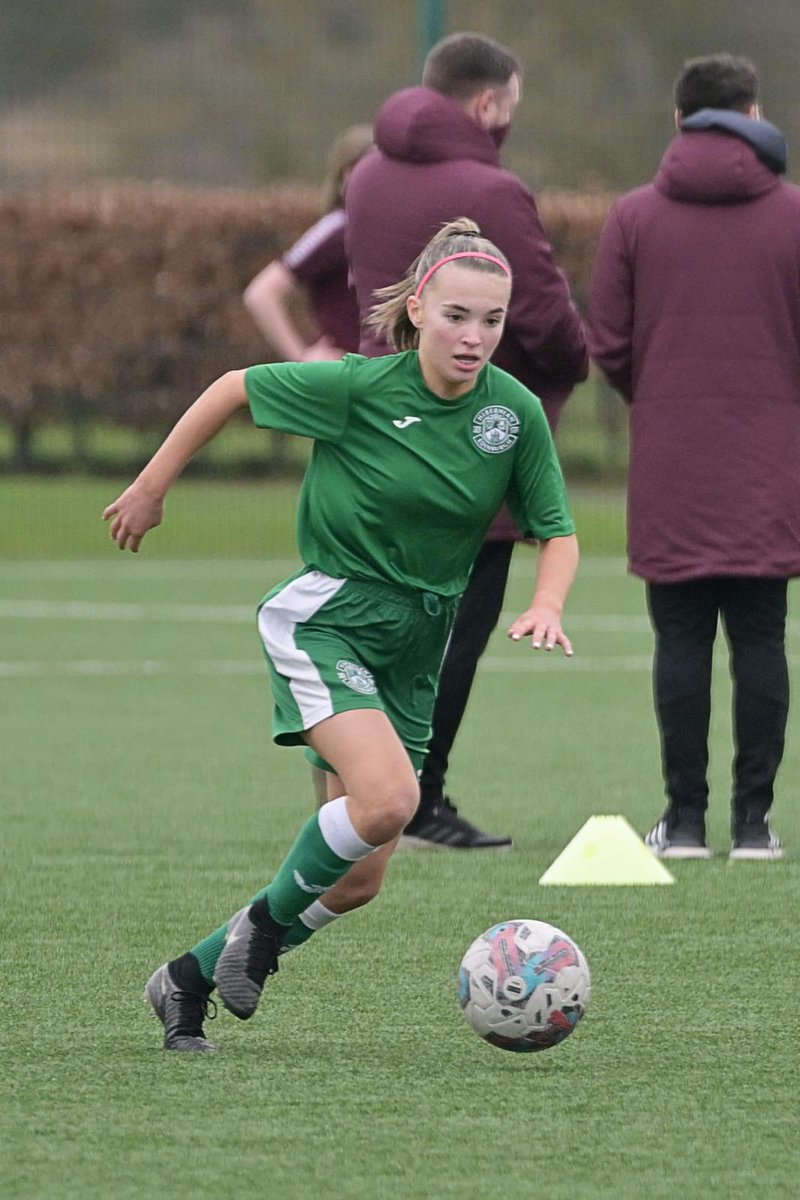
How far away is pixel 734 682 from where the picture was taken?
23.1ft

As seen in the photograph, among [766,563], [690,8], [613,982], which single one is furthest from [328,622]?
[690,8]

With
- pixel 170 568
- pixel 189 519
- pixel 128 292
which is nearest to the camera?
pixel 170 568

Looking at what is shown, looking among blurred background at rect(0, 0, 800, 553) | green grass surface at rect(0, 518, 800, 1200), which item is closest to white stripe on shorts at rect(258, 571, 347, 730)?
green grass surface at rect(0, 518, 800, 1200)

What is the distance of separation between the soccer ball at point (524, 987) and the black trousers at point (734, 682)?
2.27 metres

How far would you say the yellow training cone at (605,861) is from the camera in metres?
6.58

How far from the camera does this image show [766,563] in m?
6.84

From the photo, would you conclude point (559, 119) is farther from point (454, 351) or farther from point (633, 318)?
point (454, 351)

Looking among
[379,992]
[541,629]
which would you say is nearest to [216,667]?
[379,992]

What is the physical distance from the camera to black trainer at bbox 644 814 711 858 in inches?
277

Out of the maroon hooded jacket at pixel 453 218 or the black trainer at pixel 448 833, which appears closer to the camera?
the maroon hooded jacket at pixel 453 218

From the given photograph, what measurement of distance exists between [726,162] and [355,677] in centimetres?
264

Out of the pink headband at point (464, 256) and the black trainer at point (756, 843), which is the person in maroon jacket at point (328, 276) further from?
the pink headband at point (464, 256)

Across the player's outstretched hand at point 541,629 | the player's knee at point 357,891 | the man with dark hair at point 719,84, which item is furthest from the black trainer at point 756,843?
the player's outstretched hand at point 541,629

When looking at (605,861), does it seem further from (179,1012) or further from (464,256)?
(464,256)
